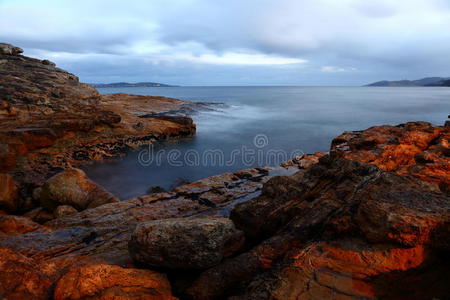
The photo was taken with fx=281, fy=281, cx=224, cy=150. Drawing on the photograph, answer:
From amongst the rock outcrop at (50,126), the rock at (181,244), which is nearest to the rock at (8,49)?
the rock outcrop at (50,126)

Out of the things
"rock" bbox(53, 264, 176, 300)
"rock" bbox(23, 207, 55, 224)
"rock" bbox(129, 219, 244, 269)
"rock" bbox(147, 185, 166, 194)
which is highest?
"rock" bbox(129, 219, 244, 269)

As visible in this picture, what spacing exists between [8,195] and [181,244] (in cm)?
1276

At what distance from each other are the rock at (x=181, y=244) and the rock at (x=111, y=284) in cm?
42

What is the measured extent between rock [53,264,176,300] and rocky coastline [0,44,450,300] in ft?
0.08

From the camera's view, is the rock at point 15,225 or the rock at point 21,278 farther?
the rock at point 15,225

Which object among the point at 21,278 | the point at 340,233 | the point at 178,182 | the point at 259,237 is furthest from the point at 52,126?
the point at 340,233

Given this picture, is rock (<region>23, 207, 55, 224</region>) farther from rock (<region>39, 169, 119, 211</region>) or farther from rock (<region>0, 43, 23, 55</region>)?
rock (<region>0, 43, 23, 55</region>)

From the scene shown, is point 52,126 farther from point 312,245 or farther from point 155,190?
point 312,245

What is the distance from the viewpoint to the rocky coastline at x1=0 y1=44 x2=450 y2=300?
18.4 feet

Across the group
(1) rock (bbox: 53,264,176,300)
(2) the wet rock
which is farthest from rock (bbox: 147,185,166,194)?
(1) rock (bbox: 53,264,176,300)

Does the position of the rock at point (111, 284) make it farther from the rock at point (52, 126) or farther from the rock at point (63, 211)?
the rock at point (52, 126)

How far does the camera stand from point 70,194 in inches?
574

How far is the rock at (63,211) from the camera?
13.4 meters

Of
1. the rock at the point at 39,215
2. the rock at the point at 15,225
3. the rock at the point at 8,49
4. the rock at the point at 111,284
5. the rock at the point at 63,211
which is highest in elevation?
the rock at the point at 8,49
